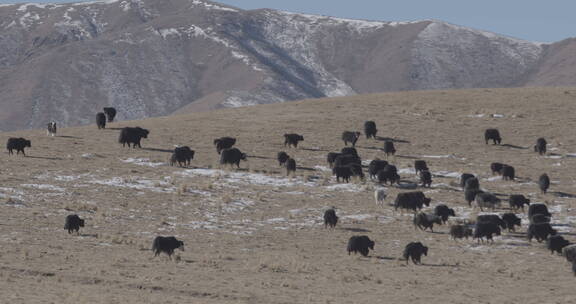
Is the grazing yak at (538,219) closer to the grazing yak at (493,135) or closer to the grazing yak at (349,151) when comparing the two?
the grazing yak at (349,151)

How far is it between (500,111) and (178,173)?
32.1 meters

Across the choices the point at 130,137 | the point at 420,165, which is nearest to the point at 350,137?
the point at 420,165

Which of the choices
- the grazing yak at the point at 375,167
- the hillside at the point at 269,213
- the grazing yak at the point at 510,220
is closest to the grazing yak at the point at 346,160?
the hillside at the point at 269,213

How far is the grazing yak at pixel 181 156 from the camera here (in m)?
52.2

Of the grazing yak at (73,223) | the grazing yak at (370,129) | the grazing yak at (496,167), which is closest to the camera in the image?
the grazing yak at (73,223)

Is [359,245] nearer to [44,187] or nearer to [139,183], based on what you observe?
[139,183]

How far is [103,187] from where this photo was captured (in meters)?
45.2

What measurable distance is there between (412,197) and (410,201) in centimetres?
25

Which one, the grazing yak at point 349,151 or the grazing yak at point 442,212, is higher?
the grazing yak at point 349,151

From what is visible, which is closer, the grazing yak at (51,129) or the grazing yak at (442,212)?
the grazing yak at (442,212)

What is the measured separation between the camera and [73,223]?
35281mm

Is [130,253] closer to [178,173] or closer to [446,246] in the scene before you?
[446,246]

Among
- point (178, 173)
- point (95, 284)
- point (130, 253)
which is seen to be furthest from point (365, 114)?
point (95, 284)

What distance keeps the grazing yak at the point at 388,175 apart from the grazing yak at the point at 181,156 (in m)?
11.5
